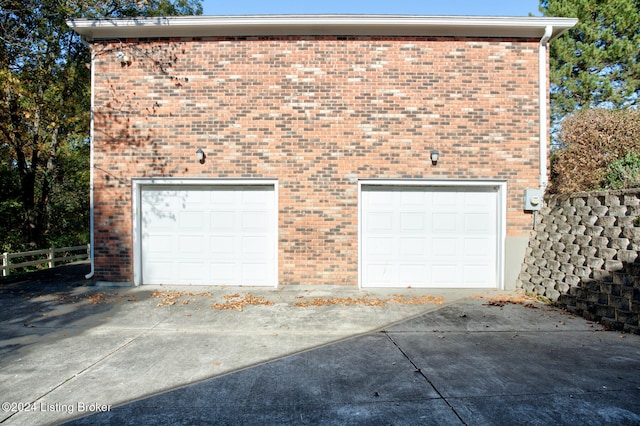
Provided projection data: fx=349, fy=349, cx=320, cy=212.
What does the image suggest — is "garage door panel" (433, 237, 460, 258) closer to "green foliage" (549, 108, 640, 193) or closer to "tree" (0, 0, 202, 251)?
"green foliage" (549, 108, 640, 193)

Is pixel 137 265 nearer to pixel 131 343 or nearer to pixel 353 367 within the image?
pixel 131 343

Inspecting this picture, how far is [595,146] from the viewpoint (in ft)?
24.5

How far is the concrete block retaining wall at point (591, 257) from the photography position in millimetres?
5203

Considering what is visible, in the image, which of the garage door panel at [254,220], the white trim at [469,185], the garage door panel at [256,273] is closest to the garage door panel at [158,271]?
the garage door panel at [256,273]

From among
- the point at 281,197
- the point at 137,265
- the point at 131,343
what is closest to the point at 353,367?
the point at 131,343

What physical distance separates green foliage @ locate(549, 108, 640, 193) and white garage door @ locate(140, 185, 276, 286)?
6.66 metres

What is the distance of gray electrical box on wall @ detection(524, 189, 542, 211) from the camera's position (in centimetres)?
770

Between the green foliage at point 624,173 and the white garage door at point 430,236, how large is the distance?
205 centimetres

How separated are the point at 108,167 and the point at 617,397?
9.41 metres

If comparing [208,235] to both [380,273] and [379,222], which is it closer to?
[379,222]

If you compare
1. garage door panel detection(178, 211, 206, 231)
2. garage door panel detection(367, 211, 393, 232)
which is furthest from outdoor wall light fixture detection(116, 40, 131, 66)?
garage door panel detection(367, 211, 393, 232)

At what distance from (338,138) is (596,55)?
579 inches

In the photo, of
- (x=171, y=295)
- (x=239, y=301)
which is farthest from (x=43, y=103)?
(x=239, y=301)

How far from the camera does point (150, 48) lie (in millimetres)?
7969
